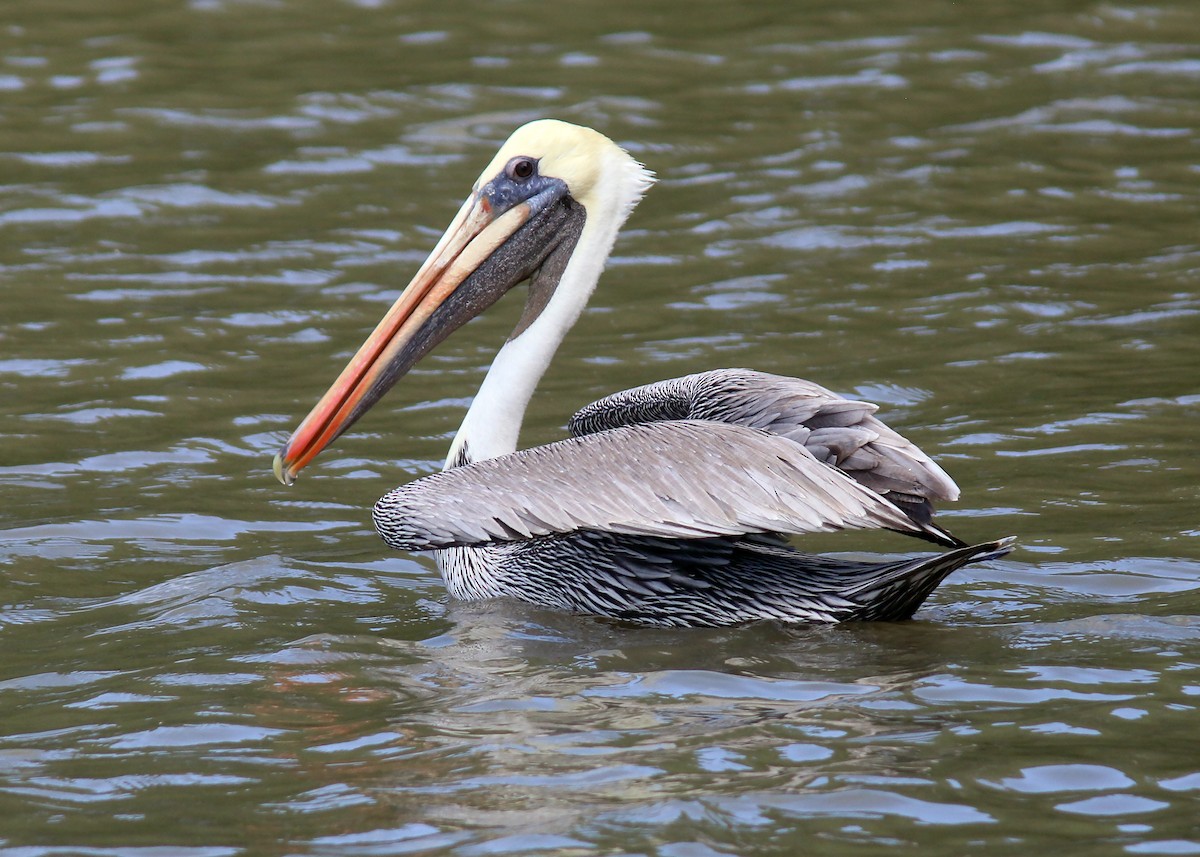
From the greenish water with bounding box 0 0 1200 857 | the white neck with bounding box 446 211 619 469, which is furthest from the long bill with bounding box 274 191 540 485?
the greenish water with bounding box 0 0 1200 857

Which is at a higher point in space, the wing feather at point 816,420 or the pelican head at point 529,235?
the pelican head at point 529,235

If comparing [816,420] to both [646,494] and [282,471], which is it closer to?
[646,494]

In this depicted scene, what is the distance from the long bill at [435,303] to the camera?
5.07 metres

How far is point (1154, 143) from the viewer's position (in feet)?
29.0

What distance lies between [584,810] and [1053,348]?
4.02 meters

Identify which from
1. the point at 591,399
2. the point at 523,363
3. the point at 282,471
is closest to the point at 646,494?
the point at 523,363

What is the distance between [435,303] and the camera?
518 cm

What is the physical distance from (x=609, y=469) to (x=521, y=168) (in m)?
1.24

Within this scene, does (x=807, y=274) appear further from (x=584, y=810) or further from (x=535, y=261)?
(x=584, y=810)

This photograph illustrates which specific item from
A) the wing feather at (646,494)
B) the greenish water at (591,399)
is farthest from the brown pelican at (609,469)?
the greenish water at (591,399)

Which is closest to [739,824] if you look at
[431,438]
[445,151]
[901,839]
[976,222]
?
[901,839]

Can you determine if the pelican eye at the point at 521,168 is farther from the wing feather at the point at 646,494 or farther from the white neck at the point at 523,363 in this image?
the wing feather at the point at 646,494

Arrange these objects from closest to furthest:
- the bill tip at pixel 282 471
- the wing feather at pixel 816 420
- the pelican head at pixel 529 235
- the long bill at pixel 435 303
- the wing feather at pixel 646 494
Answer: the wing feather at pixel 646 494
the wing feather at pixel 816 420
the bill tip at pixel 282 471
the long bill at pixel 435 303
the pelican head at pixel 529 235

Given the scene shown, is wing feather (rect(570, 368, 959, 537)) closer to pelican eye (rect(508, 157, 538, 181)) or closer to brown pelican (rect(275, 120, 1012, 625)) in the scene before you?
→ brown pelican (rect(275, 120, 1012, 625))
